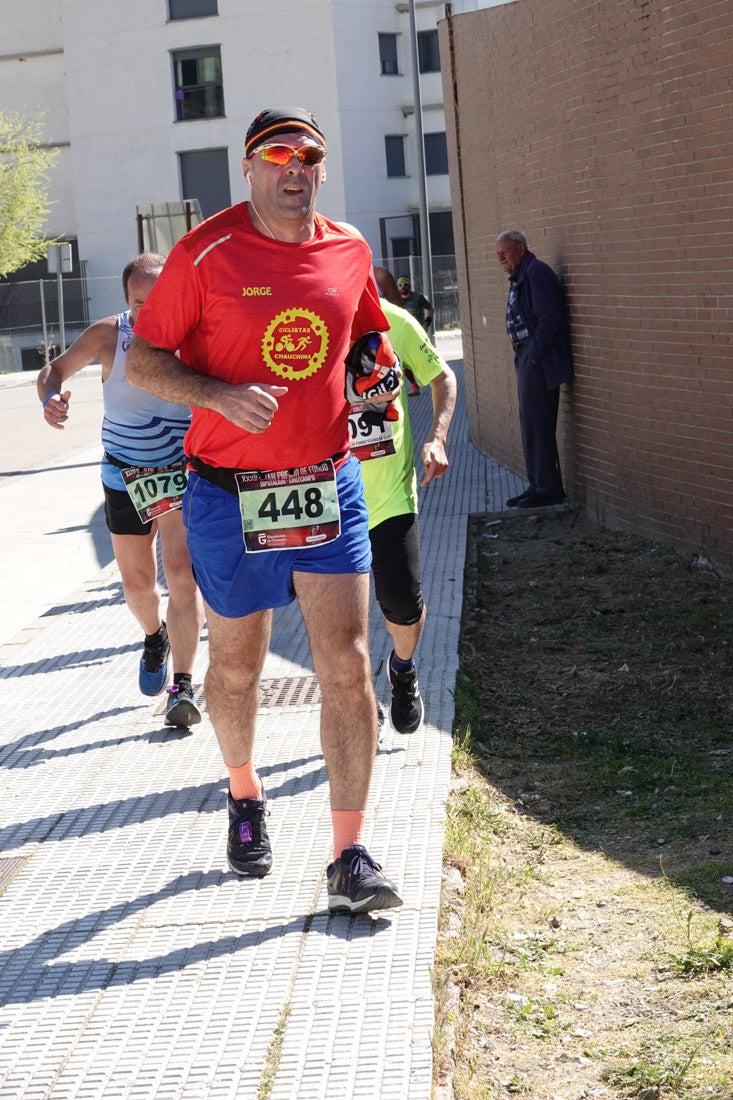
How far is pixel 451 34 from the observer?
14555 mm

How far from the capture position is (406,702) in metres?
5.86

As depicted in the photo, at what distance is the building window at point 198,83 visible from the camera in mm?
48594

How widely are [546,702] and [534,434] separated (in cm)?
503

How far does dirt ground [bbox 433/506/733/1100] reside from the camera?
361 centimetres

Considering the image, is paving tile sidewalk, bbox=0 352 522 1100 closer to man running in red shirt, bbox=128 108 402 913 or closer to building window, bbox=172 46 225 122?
man running in red shirt, bbox=128 108 402 913

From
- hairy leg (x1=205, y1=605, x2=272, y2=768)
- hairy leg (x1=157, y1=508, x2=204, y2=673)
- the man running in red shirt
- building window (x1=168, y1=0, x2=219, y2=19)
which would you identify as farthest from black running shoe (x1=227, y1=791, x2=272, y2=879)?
building window (x1=168, y1=0, x2=219, y2=19)

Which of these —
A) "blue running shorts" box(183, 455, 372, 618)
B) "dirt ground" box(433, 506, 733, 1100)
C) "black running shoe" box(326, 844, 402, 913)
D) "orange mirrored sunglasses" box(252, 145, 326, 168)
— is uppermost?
"orange mirrored sunglasses" box(252, 145, 326, 168)

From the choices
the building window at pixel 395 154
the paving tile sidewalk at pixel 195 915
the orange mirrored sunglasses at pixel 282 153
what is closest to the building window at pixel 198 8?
the building window at pixel 395 154

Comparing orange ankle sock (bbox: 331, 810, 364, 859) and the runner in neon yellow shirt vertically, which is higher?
the runner in neon yellow shirt

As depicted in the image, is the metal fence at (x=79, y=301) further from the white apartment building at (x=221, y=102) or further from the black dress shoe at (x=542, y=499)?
the black dress shoe at (x=542, y=499)

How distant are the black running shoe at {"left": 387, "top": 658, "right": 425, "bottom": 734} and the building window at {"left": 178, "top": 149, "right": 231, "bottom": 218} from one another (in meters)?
44.9

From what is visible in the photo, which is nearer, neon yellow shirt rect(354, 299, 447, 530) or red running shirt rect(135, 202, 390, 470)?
red running shirt rect(135, 202, 390, 470)

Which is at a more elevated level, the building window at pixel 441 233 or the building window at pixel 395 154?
the building window at pixel 395 154

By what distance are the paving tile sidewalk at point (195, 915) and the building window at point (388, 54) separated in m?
45.3
